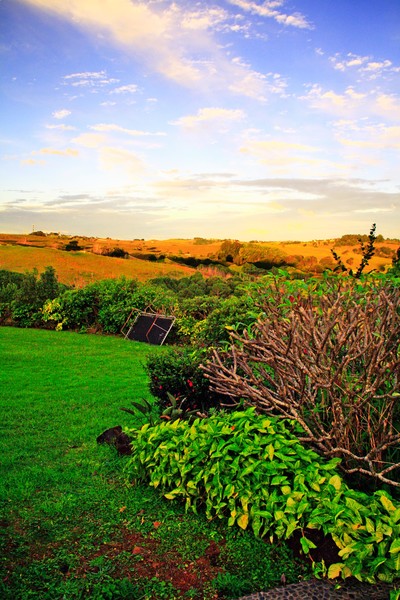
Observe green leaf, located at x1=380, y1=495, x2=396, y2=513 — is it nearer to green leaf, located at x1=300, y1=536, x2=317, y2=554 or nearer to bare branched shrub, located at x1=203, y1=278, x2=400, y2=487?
bare branched shrub, located at x1=203, y1=278, x2=400, y2=487

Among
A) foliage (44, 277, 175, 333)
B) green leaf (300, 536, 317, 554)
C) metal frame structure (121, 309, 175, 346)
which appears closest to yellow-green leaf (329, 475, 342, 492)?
green leaf (300, 536, 317, 554)

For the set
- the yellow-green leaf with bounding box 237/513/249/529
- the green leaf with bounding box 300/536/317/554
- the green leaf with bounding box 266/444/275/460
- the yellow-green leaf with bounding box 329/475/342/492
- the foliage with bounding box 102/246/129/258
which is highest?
the foliage with bounding box 102/246/129/258

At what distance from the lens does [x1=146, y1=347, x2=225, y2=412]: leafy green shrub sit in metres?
6.01

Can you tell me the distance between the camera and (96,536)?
12.3 ft

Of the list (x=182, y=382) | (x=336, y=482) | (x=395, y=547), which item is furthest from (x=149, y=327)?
(x=395, y=547)

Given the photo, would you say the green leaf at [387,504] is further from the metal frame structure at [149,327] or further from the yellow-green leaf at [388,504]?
the metal frame structure at [149,327]

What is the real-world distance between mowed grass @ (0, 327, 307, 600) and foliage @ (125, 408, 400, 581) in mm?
183

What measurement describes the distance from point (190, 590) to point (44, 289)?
554 inches

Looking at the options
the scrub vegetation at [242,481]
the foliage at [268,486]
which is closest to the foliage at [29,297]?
the scrub vegetation at [242,481]

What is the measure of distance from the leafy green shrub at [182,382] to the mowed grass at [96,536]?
636 mm

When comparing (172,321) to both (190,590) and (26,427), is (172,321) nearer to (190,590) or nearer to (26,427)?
(26,427)

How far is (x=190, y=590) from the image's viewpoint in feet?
10.3

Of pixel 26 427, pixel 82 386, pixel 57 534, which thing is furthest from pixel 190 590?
pixel 82 386

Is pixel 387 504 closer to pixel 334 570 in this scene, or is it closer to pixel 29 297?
pixel 334 570
